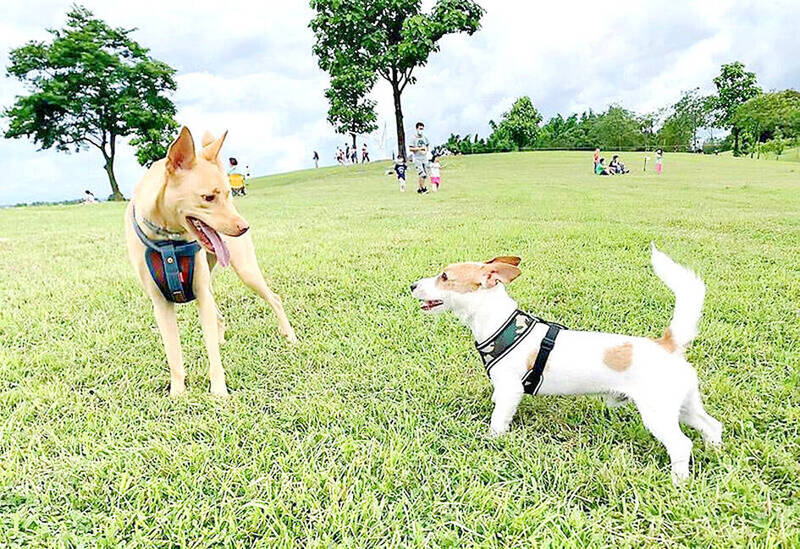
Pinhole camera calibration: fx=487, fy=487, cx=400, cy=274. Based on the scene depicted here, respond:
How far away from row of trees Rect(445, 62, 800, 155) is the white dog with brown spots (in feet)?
199

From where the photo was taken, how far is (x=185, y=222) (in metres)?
2.45

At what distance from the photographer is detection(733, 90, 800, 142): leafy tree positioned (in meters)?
46.6

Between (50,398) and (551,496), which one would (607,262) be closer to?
(551,496)

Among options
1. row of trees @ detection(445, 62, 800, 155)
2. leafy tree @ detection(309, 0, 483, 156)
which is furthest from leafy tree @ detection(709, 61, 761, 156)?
leafy tree @ detection(309, 0, 483, 156)

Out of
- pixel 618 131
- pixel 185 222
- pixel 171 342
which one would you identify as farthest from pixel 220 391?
pixel 618 131

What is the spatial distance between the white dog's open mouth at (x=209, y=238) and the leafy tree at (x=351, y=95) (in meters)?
26.7

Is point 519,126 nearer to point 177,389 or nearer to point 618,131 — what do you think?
point 618,131

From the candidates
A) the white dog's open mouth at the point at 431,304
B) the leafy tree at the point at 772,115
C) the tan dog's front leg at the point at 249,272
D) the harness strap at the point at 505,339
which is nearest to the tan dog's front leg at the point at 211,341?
the tan dog's front leg at the point at 249,272

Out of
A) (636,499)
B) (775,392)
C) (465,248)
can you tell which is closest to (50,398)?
(636,499)

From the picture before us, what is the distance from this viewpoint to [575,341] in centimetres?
226

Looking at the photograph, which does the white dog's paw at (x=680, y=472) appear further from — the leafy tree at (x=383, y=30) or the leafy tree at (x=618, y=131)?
the leafy tree at (x=618, y=131)

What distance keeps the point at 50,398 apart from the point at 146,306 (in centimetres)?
179

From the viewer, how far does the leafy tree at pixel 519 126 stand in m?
64.1

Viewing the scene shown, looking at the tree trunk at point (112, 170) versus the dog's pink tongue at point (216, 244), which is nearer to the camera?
the dog's pink tongue at point (216, 244)
